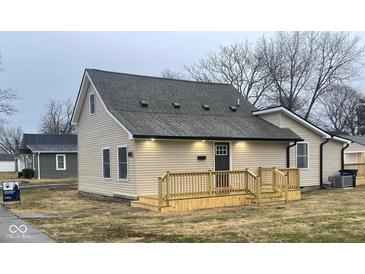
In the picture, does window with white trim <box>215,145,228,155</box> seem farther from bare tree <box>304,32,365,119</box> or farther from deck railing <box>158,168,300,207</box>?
bare tree <box>304,32,365,119</box>

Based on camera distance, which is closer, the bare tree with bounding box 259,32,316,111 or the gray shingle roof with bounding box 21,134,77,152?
the gray shingle roof with bounding box 21,134,77,152

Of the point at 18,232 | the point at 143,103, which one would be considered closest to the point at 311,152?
the point at 143,103

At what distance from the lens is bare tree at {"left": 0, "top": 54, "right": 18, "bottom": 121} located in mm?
25959

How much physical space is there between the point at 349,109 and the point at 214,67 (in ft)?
73.2

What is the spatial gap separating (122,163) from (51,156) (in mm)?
18576

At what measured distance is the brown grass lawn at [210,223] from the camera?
8.08 m

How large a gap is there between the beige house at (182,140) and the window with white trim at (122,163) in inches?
1.5

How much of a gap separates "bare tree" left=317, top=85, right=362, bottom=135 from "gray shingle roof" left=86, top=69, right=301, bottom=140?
1314 inches

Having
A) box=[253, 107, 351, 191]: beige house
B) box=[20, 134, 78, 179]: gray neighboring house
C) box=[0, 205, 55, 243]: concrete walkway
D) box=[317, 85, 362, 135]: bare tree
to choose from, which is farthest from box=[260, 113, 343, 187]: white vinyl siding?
box=[317, 85, 362, 135]: bare tree

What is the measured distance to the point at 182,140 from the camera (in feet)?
46.3

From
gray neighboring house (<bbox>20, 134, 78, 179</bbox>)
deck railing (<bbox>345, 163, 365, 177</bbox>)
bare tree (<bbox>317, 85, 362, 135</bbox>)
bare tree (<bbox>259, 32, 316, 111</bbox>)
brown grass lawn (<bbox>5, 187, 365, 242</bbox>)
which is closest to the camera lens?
brown grass lawn (<bbox>5, 187, 365, 242</bbox>)

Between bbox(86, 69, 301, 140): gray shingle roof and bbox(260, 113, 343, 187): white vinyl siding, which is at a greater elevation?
bbox(86, 69, 301, 140): gray shingle roof

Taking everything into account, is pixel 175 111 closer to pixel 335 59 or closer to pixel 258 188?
pixel 258 188

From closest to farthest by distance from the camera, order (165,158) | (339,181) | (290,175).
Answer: (165,158) < (290,175) < (339,181)
